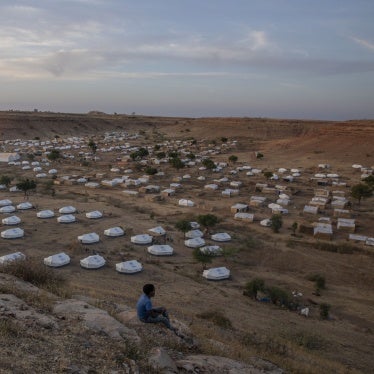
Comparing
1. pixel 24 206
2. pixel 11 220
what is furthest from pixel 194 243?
pixel 24 206

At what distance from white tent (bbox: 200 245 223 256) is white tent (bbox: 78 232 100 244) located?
5.42m

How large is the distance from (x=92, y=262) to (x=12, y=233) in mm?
5767

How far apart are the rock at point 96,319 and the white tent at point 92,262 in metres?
10.1

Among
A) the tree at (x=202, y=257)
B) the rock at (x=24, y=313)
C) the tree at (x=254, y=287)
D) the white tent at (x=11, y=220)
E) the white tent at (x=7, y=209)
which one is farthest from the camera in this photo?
the white tent at (x=7, y=209)

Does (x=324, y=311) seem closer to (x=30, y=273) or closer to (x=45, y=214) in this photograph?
(x=30, y=273)

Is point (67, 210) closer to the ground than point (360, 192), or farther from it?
closer to the ground

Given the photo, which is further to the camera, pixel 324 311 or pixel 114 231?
pixel 114 231

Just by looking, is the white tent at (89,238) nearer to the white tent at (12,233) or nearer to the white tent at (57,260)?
the white tent at (57,260)

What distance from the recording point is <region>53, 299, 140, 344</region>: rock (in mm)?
7113

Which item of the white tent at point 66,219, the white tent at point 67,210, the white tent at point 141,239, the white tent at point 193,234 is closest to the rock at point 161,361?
the white tent at point 141,239

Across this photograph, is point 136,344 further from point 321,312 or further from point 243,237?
point 243,237

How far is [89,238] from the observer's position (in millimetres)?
21625

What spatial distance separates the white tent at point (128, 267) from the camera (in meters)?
18.3

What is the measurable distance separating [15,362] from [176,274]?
13454mm
